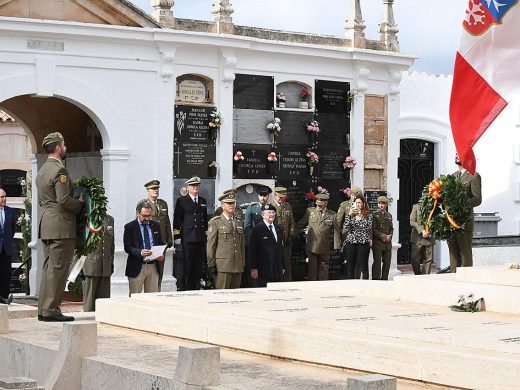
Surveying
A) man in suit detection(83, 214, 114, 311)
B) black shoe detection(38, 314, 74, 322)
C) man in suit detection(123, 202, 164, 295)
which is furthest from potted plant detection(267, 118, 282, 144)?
black shoe detection(38, 314, 74, 322)

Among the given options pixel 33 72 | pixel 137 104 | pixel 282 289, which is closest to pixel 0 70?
pixel 33 72

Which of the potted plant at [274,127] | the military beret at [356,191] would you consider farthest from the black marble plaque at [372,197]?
the potted plant at [274,127]

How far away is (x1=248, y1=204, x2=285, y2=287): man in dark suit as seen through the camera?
763 inches

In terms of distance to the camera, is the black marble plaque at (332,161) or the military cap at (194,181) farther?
the black marble plaque at (332,161)

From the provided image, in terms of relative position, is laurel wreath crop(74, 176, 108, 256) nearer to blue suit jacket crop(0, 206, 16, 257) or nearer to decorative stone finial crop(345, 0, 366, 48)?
blue suit jacket crop(0, 206, 16, 257)

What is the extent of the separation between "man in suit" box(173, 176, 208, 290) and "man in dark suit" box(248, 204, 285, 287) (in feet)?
3.10

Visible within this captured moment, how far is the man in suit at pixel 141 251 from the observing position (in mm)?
16750

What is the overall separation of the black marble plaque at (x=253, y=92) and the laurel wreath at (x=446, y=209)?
605cm

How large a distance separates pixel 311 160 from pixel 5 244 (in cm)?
679

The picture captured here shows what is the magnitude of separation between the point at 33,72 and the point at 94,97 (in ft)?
3.66

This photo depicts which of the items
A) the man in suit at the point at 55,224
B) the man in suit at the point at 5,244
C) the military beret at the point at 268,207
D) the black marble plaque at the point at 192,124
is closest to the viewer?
the man in suit at the point at 55,224

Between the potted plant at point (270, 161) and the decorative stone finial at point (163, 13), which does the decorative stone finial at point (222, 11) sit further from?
the potted plant at point (270, 161)

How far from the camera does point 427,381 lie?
29.7ft

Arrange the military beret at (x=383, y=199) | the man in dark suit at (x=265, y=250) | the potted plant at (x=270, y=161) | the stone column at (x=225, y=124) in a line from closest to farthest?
the man in dark suit at (x=265, y=250) < the stone column at (x=225, y=124) < the potted plant at (x=270, y=161) < the military beret at (x=383, y=199)
